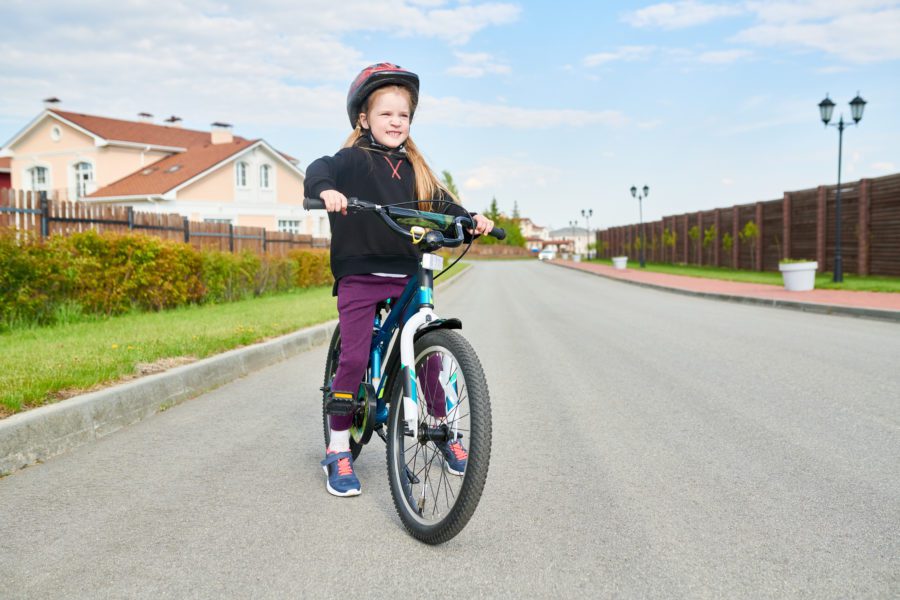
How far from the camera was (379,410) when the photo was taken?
3.25 m

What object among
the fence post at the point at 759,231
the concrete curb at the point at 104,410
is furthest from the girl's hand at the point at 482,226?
the fence post at the point at 759,231

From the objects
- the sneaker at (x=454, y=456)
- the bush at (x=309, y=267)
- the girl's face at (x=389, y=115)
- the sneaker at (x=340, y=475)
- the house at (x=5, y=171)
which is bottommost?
the sneaker at (x=340, y=475)

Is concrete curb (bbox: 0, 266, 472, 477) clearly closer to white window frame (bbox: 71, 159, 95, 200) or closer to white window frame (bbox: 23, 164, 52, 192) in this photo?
white window frame (bbox: 71, 159, 95, 200)

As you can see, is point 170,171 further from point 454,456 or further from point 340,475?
point 454,456

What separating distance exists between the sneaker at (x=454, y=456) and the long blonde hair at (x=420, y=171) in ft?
3.71

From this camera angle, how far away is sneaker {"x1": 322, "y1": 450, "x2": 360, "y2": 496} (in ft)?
10.7

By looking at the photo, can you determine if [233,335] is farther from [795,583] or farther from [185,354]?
[795,583]

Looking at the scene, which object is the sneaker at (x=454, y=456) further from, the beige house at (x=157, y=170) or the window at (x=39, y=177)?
the window at (x=39, y=177)

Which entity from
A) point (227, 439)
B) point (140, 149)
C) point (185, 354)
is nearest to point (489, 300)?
point (185, 354)

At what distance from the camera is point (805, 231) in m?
24.4

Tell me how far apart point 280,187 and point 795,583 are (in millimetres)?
37180

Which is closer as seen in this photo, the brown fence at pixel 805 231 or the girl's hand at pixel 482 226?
the girl's hand at pixel 482 226

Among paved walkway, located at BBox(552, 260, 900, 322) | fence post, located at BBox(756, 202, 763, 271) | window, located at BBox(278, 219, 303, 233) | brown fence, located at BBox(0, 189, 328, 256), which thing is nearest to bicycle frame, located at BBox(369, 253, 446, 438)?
brown fence, located at BBox(0, 189, 328, 256)

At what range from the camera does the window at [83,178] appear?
36.8 m
